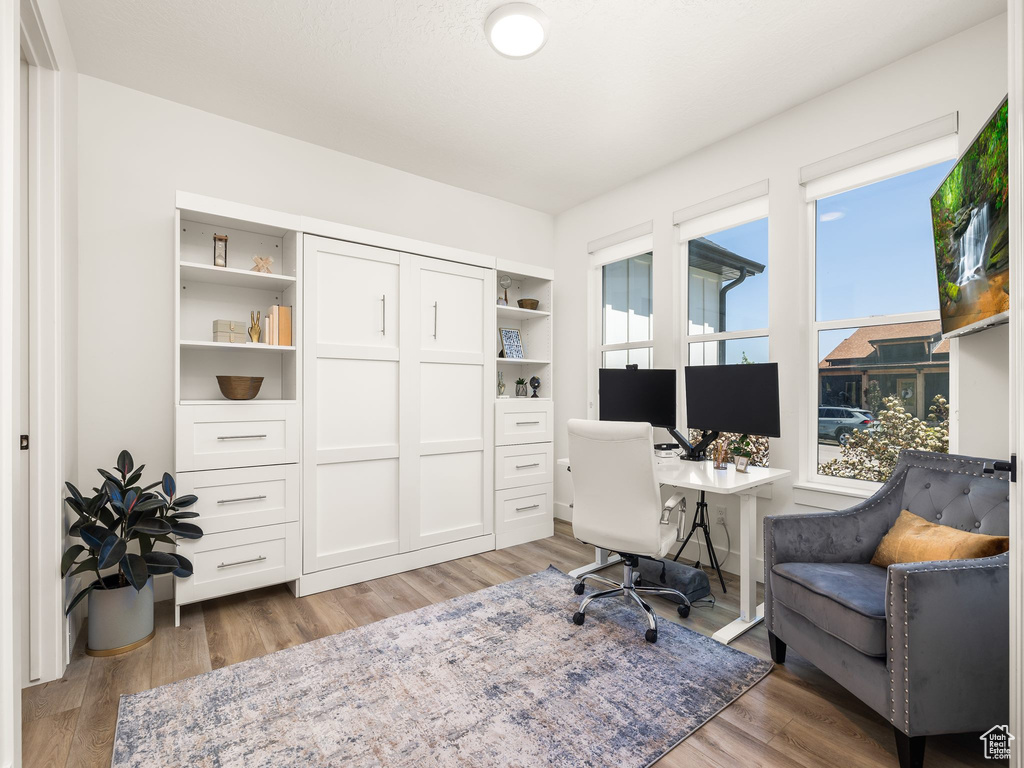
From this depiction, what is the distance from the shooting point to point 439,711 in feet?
6.13

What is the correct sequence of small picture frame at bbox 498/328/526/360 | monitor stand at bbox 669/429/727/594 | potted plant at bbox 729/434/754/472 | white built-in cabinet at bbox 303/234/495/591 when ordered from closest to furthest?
white built-in cabinet at bbox 303/234/495/591, monitor stand at bbox 669/429/727/594, potted plant at bbox 729/434/754/472, small picture frame at bbox 498/328/526/360

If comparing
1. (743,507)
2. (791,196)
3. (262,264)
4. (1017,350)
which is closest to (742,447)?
(743,507)

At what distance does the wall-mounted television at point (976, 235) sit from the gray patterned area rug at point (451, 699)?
5.66 ft

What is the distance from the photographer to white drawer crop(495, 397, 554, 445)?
3.76 m

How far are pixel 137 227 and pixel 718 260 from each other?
3665 mm

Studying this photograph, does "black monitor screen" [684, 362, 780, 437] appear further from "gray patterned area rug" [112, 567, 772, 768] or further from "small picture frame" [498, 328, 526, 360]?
"small picture frame" [498, 328, 526, 360]

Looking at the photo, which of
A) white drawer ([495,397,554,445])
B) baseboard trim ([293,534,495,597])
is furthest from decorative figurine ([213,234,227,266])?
white drawer ([495,397,554,445])

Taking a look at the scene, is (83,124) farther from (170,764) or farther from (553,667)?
(553,667)

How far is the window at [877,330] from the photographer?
254 centimetres

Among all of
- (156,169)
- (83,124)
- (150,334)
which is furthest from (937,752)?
(83,124)

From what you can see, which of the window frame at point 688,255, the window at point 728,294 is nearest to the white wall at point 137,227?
the window frame at point 688,255

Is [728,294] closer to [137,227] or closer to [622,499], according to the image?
[622,499]

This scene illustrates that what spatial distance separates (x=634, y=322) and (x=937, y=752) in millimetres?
3060

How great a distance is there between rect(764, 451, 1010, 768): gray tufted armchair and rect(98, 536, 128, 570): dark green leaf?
2.82 meters
